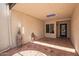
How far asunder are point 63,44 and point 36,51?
53cm

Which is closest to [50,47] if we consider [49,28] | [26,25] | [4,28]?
[49,28]

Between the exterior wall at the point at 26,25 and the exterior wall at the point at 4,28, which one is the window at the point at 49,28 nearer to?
the exterior wall at the point at 26,25

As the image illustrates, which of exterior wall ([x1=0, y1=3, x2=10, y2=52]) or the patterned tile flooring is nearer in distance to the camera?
exterior wall ([x1=0, y1=3, x2=10, y2=52])

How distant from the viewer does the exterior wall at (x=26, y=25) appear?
1576 mm

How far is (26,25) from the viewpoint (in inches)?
67.4

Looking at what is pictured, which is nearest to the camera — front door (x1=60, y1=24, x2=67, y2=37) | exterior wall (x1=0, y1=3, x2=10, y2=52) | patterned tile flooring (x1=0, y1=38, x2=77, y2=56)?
exterior wall (x1=0, y1=3, x2=10, y2=52)

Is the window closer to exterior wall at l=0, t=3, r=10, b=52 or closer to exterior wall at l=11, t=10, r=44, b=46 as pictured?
exterior wall at l=11, t=10, r=44, b=46

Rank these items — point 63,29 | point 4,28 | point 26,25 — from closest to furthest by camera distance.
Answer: point 4,28 → point 26,25 → point 63,29

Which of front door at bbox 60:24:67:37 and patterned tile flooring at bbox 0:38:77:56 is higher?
front door at bbox 60:24:67:37

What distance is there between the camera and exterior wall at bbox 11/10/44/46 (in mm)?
1576

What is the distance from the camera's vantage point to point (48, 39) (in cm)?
181

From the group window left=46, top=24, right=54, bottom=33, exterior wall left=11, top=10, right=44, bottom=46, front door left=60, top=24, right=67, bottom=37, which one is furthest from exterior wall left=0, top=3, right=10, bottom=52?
front door left=60, top=24, right=67, bottom=37

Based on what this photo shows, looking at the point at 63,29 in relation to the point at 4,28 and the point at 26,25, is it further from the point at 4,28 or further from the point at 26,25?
the point at 4,28

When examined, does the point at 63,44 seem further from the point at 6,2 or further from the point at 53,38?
the point at 6,2
